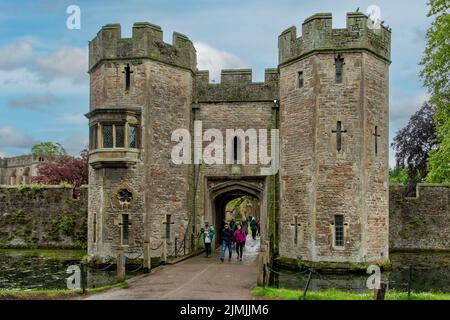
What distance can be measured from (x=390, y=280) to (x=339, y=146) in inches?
211

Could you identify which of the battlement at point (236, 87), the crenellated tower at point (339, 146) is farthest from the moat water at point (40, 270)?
the battlement at point (236, 87)

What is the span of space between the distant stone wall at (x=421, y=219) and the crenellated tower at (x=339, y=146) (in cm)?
939

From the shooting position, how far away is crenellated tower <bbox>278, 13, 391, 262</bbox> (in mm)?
20625

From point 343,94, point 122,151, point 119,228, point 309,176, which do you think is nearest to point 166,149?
point 122,151

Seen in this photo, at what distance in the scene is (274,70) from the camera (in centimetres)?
2419

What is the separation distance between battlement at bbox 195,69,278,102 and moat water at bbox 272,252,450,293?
796cm

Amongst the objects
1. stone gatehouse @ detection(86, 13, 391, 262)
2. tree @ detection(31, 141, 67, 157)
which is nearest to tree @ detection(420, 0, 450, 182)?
stone gatehouse @ detection(86, 13, 391, 262)

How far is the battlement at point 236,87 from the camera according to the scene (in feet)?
79.0

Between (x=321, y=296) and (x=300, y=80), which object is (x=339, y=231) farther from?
(x=321, y=296)

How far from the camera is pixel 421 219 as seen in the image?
30625mm

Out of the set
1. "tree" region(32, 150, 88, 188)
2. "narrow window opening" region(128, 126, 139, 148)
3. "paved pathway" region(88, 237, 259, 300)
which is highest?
"narrow window opening" region(128, 126, 139, 148)

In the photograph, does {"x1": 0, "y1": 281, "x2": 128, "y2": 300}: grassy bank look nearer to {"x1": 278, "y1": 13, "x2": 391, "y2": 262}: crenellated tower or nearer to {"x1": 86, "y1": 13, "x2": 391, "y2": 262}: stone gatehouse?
{"x1": 86, "y1": 13, "x2": 391, "y2": 262}: stone gatehouse

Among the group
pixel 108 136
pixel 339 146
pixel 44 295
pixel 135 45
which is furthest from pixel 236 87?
pixel 44 295
